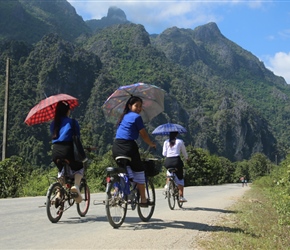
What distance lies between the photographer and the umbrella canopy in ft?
22.2

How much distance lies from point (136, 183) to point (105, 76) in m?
161

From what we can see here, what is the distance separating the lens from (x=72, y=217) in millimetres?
6785

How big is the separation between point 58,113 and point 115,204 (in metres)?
1.72

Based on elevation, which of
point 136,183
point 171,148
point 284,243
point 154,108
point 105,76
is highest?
point 105,76

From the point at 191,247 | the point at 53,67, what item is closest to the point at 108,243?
the point at 191,247

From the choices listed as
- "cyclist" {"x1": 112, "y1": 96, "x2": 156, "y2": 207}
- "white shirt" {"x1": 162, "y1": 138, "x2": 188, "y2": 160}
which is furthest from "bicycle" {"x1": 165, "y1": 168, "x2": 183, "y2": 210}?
"cyclist" {"x1": 112, "y1": 96, "x2": 156, "y2": 207}

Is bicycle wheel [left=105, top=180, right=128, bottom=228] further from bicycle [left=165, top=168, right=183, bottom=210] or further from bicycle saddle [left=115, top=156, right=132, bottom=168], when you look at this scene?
bicycle [left=165, top=168, right=183, bottom=210]

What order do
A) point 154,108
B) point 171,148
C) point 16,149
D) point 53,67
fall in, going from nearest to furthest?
point 154,108, point 171,148, point 16,149, point 53,67

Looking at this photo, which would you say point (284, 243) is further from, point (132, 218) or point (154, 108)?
point (154, 108)

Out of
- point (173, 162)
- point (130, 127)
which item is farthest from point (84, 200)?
point (173, 162)

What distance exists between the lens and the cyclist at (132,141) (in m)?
5.64

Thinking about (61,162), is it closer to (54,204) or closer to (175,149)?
(54,204)

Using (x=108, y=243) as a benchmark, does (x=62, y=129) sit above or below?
above

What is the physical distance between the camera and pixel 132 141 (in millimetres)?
5688
